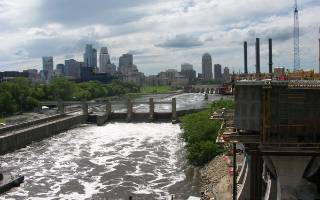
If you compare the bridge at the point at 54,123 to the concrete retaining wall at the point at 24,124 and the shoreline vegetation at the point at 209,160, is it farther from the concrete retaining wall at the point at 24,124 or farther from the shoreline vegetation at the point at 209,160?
the shoreline vegetation at the point at 209,160

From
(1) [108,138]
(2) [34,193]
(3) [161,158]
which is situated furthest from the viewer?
(1) [108,138]

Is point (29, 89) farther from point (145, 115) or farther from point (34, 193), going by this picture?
point (34, 193)

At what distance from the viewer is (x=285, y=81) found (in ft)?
109

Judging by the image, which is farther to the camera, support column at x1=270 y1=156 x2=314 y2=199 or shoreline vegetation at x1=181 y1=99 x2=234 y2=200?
shoreline vegetation at x1=181 y1=99 x2=234 y2=200

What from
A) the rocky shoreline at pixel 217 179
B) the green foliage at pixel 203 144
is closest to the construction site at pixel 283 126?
the rocky shoreline at pixel 217 179

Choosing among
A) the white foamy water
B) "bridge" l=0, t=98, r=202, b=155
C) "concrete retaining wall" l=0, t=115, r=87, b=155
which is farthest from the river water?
"bridge" l=0, t=98, r=202, b=155

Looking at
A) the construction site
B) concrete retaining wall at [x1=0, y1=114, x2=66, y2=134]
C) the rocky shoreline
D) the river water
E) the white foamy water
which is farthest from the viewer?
concrete retaining wall at [x1=0, y1=114, x2=66, y2=134]

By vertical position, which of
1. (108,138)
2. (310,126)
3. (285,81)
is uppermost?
(285,81)

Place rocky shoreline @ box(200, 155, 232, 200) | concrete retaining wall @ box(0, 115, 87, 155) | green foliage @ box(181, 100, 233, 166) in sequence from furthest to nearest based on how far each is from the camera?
concrete retaining wall @ box(0, 115, 87, 155), green foliage @ box(181, 100, 233, 166), rocky shoreline @ box(200, 155, 232, 200)

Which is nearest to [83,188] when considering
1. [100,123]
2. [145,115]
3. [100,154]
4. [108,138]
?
[100,154]

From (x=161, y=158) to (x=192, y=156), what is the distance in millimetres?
9348

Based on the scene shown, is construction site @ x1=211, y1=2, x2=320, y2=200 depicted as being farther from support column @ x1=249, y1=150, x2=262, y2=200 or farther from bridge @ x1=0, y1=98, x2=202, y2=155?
bridge @ x1=0, y1=98, x2=202, y2=155

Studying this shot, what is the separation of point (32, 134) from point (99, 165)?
31093mm

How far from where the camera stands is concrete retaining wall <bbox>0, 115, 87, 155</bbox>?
8588cm
